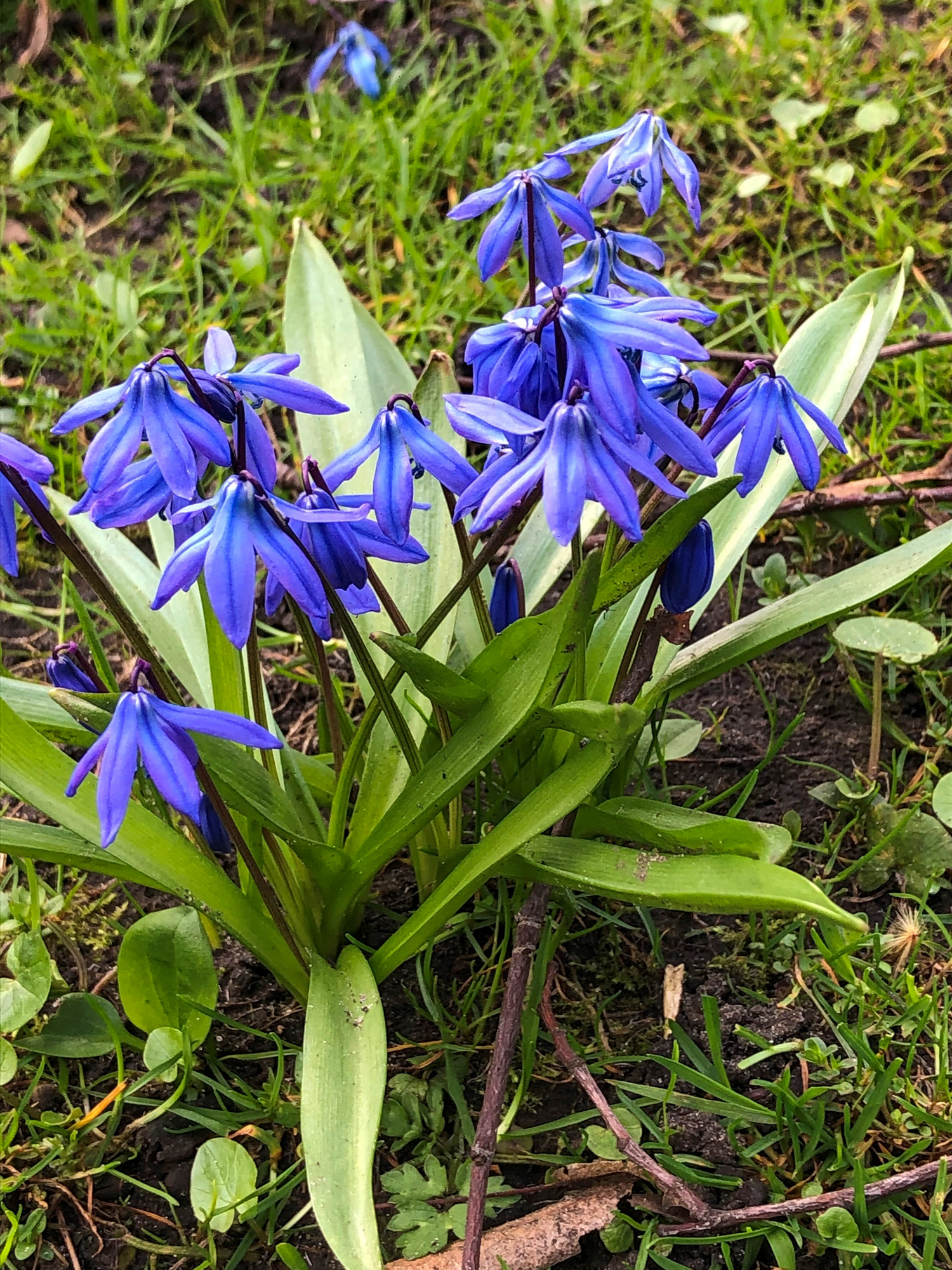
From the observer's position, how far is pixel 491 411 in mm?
1233

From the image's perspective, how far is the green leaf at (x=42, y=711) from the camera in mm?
1573

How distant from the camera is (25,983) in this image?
1.61 m

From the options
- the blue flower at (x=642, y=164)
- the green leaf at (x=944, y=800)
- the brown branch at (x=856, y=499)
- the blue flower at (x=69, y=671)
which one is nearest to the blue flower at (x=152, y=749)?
the blue flower at (x=69, y=671)

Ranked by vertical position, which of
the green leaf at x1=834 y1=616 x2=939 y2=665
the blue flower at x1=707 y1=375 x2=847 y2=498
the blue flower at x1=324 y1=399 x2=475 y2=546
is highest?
the blue flower at x1=324 y1=399 x2=475 y2=546

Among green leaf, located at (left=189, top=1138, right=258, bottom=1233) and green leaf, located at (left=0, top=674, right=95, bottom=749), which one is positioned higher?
green leaf, located at (left=0, top=674, right=95, bottom=749)

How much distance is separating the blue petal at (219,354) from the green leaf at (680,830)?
2.46 ft

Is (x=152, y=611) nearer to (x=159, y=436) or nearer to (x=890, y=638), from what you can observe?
(x=159, y=436)

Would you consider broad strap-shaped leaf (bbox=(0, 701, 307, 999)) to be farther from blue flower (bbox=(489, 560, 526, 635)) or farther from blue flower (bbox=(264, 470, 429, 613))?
blue flower (bbox=(489, 560, 526, 635))

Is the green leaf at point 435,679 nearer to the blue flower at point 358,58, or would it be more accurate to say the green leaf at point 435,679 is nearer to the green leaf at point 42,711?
the green leaf at point 42,711

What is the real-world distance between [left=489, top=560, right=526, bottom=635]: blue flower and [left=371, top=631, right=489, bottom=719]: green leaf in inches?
11.4

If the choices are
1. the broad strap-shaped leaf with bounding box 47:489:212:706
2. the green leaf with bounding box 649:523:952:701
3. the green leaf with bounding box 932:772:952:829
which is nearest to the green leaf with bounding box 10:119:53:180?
the broad strap-shaped leaf with bounding box 47:489:212:706

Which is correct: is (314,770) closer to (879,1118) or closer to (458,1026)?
(458,1026)

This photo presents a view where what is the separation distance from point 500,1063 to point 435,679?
52 centimetres

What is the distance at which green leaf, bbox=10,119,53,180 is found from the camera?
3385 millimetres
